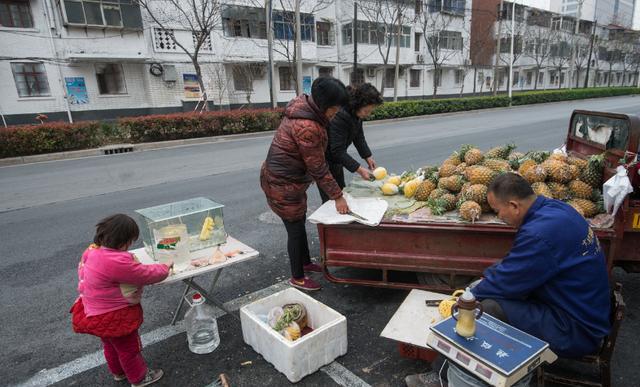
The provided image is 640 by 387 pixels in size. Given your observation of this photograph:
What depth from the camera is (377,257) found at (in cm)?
334

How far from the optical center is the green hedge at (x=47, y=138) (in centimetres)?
1223

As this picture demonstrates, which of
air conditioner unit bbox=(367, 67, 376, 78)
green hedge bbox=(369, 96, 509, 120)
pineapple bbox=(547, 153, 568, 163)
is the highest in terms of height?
air conditioner unit bbox=(367, 67, 376, 78)

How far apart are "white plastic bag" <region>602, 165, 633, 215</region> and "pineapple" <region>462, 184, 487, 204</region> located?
834mm

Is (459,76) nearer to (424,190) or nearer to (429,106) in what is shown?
(429,106)

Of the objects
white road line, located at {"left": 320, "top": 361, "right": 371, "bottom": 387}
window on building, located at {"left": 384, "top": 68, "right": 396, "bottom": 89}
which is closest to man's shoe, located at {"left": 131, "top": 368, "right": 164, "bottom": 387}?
white road line, located at {"left": 320, "top": 361, "right": 371, "bottom": 387}

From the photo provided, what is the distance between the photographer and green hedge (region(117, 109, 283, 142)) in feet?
47.8

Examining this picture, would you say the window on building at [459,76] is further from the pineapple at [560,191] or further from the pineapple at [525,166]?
the pineapple at [560,191]

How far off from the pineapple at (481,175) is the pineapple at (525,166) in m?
0.25

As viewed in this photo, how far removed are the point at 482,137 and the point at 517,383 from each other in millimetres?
12240

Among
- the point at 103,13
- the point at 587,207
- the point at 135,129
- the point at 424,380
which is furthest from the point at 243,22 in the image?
the point at 424,380

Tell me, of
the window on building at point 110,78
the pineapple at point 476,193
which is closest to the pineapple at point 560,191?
the pineapple at point 476,193

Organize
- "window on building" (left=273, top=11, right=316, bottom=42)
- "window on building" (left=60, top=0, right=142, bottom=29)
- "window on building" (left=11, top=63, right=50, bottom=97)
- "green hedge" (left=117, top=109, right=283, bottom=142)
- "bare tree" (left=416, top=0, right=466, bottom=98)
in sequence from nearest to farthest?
"green hedge" (left=117, top=109, right=283, bottom=142) < "window on building" (left=11, top=63, right=50, bottom=97) < "window on building" (left=60, top=0, right=142, bottom=29) < "window on building" (left=273, top=11, right=316, bottom=42) < "bare tree" (left=416, top=0, right=466, bottom=98)

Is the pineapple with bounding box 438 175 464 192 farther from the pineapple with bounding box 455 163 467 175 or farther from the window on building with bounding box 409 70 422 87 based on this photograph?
the window on building with bounding box 409 70 422 87

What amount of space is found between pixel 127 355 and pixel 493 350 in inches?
86.1
